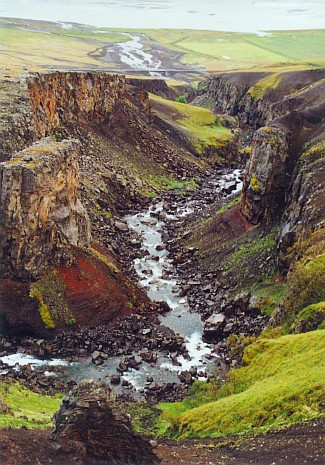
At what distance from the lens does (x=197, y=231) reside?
227 ft

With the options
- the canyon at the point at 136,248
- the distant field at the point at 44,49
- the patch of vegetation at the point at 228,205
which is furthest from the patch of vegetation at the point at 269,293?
the distant field at the point at 44,49

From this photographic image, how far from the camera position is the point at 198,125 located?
11981cm

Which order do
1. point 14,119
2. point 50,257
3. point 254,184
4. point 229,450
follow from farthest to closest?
point 14,119 → point 254,184 → point 50,257 → point 229,450

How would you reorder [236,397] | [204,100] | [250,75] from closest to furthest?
1. [236,397]
2. [250,75]
3. [204,100]

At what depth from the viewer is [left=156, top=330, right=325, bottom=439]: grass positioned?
28.4 metres

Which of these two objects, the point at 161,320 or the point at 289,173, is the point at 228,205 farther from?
the point at 161,320

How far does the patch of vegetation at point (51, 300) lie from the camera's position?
4825cm

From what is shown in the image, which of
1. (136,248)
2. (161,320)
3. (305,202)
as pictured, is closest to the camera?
(161,320)

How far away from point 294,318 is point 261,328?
23.2ft

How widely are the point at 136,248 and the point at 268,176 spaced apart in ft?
51.2

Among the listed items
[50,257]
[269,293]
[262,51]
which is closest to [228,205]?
[269,293]

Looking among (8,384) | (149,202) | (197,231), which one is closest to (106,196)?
(149,202)

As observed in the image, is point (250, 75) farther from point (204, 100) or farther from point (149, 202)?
point (149, 202)

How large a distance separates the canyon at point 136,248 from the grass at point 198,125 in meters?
21.8
